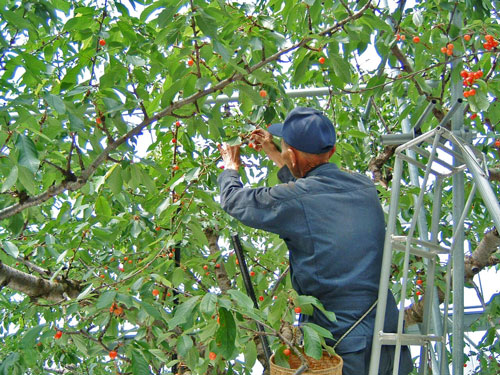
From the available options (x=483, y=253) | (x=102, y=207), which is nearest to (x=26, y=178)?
(x=102, y=207)

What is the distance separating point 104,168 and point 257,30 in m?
1.88

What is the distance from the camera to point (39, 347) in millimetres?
2969

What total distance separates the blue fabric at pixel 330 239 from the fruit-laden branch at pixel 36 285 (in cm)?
90

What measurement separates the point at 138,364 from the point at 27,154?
0.70 meters

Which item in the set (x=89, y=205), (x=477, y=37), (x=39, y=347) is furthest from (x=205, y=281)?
(x=477, y=37)

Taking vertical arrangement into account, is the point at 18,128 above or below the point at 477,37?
below

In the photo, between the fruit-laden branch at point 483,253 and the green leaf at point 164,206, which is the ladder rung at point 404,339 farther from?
the fruit-laden branch at point 483,253

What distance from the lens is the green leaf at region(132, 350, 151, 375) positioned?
5.84 feet

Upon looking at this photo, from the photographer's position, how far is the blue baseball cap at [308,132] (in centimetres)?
178

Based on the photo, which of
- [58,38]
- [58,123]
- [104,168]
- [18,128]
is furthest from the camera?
[104,168]

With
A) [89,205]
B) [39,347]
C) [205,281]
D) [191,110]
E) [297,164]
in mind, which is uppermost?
[191,110]

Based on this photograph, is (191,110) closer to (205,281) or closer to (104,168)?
(205,281)

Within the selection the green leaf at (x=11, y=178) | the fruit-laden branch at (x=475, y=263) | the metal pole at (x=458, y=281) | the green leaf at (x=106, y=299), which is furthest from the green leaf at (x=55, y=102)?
the fruit-laden branch at (x=475, y=263)

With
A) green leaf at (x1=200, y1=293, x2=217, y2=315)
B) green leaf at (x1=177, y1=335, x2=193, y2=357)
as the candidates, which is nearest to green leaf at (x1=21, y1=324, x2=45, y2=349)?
green leaf at (x1=177, y1=335, x2=193, y2=357)
